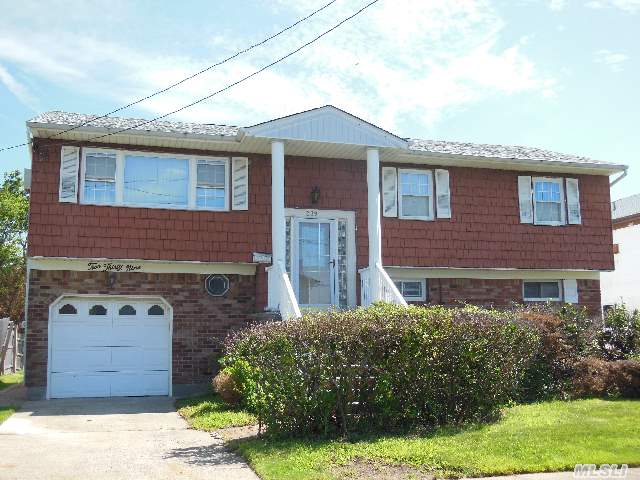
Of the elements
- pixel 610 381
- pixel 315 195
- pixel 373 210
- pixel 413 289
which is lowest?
pixel 610 381

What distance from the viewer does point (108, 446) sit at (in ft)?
28.6

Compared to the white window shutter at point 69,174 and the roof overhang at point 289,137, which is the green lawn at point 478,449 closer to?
the roof overhang at point 289,137

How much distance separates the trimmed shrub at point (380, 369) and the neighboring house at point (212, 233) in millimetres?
3405

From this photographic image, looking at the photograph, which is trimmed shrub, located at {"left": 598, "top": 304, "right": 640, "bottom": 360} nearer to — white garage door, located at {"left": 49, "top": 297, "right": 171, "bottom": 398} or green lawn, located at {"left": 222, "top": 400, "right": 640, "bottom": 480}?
green lawn, located at {"left": 222, "top": 400, "right": 640, "bottom": 480}

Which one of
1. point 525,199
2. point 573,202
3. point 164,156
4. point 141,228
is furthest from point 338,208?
point 573,202

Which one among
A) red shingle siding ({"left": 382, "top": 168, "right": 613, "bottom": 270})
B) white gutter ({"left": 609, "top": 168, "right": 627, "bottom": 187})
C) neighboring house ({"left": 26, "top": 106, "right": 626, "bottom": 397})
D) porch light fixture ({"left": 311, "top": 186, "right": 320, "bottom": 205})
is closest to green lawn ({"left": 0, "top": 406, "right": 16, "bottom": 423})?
neighboring house ({"left": 26, "top": 106, "right": 626, "bottom": 397})

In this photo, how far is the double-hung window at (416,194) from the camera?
16078 millimetres

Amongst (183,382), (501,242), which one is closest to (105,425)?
(183,382)

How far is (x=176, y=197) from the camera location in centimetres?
1455

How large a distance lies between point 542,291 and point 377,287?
5849 mm

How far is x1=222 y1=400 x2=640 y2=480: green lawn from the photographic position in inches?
270

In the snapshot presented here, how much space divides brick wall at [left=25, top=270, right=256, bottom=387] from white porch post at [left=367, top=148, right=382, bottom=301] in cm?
278

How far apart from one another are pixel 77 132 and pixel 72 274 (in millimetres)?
2894

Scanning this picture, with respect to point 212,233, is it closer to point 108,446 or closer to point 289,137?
point 289,137
